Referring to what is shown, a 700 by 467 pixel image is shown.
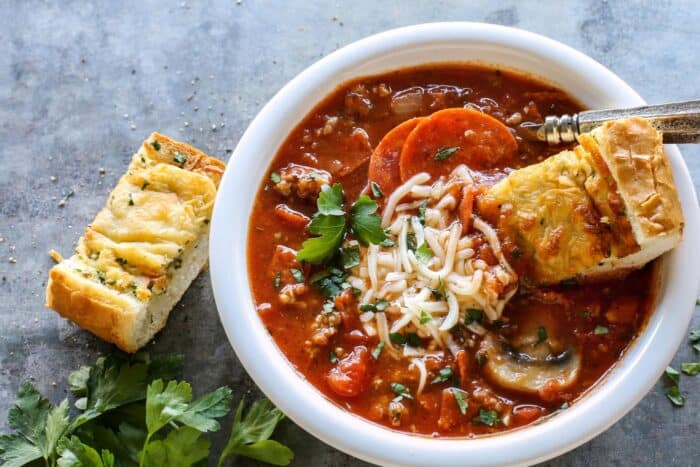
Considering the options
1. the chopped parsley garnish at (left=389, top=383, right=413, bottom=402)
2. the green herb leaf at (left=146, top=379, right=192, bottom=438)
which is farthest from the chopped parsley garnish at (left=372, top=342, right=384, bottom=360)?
the green herb leaf at (left=146, top=379, right=192, bottom=438)

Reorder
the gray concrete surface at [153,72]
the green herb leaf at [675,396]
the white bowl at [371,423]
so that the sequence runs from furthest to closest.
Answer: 1. the gray concrete surface at [153,72]
2. the green herb leaf at [675,396]
3. the white bowl at [371,423]

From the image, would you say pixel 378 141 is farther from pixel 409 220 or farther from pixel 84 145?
pixel 84 145

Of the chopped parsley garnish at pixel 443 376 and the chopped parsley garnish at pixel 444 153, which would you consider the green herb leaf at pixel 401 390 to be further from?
the chopped parsley garnish at pixel 444 153

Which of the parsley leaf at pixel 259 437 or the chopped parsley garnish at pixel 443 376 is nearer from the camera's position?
the chopped parsley garnish at pixel 443 376

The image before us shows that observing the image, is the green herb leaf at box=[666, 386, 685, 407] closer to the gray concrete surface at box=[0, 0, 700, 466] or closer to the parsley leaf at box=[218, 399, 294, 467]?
the gray concrete surface at box=[0, 0, 700, 466]

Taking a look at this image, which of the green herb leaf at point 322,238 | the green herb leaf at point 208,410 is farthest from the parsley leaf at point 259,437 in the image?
the green herb leaf at point 322,238

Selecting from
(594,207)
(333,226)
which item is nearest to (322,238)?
(333,226)

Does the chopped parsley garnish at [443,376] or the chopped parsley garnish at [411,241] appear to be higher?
the chopped parsley garnish at [411,241]
